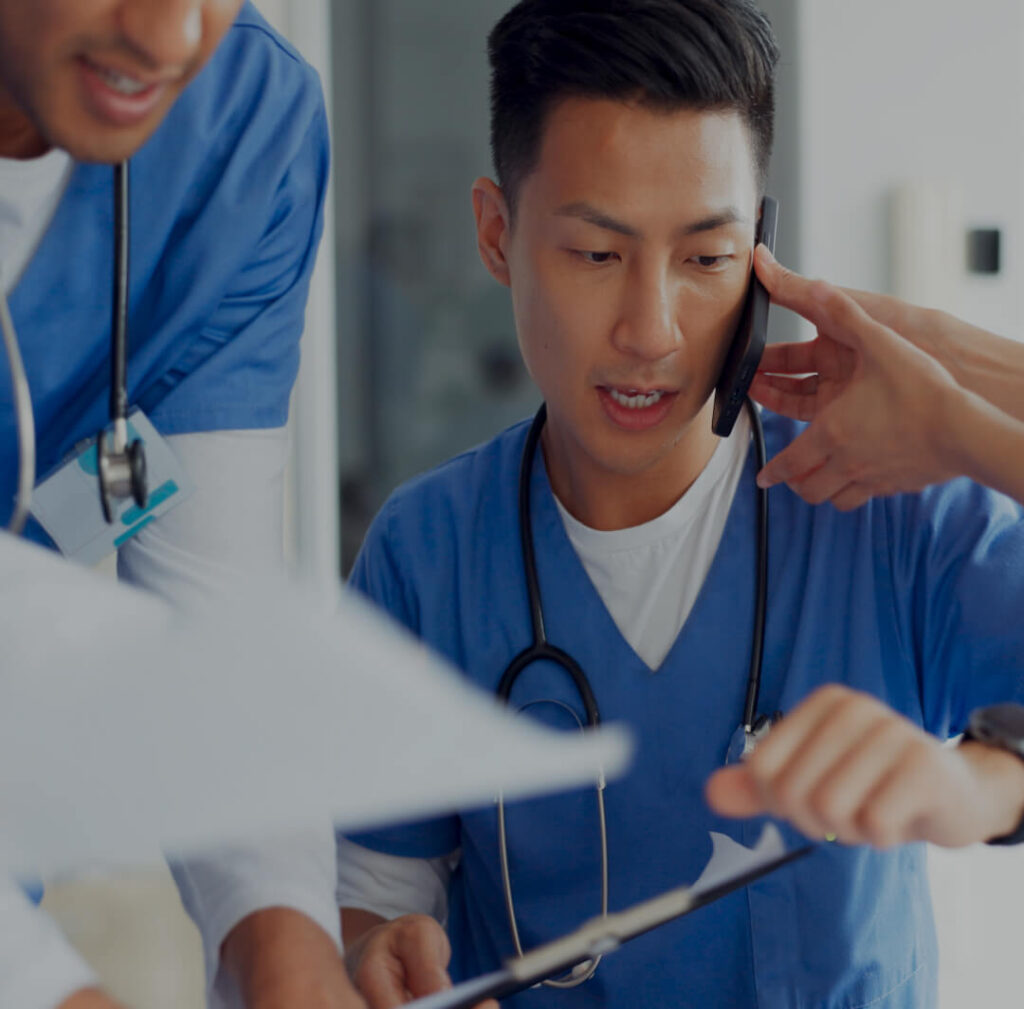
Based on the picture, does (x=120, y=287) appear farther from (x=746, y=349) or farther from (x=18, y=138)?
(x=746, y=349)

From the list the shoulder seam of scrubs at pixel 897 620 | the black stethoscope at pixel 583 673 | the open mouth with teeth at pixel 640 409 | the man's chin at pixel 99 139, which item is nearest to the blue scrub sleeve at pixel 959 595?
the shoulder seam of scrubs at pixel 897 620

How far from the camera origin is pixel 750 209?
1.03 meters

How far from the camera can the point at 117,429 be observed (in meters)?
0.76

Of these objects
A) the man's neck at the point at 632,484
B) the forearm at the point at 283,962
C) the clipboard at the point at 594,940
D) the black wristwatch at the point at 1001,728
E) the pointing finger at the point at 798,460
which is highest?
the pointing finger at the point at 798,460

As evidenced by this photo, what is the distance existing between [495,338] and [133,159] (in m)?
1.51

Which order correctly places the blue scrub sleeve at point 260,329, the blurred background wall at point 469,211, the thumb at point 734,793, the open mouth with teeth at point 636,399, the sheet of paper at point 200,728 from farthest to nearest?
the blurred background wall at point 469,211 → the open mouth with teeth at point 636,399 → the blue scrub sleeve at point 260,329 → the thumb at point 734,793 → the sheet of paper at point 200,728

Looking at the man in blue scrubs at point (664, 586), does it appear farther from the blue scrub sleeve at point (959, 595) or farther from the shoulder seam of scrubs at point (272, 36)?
the shoulder seam of scrubs at point (272, 36)

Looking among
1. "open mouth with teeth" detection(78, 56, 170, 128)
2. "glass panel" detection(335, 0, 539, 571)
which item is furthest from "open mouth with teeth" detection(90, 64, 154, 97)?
"glass panel" detection(335, 0, 539, 571)

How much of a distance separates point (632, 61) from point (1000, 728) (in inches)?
24.2

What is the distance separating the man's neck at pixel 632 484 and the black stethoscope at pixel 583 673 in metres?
0.05

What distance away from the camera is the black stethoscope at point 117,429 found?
0.63 m

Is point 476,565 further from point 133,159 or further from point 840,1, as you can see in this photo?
point 840,1

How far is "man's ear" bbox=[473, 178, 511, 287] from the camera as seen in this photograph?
1.15 metres

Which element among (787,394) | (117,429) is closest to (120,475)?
(117,429)
